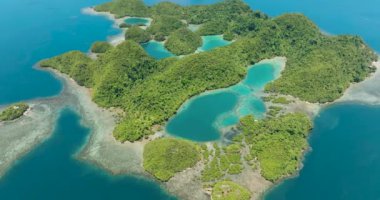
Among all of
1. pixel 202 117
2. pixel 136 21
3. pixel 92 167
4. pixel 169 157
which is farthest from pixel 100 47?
pixel 169 157

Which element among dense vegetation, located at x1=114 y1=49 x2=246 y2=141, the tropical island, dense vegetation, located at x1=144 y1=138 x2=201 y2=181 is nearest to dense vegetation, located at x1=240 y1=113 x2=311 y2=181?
the tropical island

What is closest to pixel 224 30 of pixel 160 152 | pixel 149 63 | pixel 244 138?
pixel 149 63

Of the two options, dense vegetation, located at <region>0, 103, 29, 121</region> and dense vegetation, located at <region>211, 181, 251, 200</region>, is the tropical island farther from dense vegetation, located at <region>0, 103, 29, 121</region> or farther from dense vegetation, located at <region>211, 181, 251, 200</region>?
dense vegetation, located at <region>0, 103, 29, 121</region>

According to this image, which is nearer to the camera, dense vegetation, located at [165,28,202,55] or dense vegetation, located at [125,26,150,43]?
dense vegetation, located at [165,28,202,55]

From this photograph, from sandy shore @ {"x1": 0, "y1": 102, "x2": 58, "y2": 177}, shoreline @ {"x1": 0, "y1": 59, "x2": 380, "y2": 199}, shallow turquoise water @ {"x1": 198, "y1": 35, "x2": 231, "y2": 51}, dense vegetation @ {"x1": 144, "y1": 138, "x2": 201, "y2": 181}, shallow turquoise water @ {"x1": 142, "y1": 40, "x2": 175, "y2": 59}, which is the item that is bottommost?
sandy shore @ {"x1": 0, "y1": 102, "x2": 58, "y2": 177}

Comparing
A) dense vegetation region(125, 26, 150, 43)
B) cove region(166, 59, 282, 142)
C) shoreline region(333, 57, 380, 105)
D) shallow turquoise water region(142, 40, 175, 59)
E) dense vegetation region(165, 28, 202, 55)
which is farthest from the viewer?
dense vegetation region(125, 26, 150, 43)

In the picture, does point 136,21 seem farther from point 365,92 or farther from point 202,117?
point 365,92

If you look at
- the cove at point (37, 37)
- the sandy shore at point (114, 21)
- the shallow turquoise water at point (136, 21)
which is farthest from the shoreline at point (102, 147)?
the shallow turquoise water at point (136, 21)
